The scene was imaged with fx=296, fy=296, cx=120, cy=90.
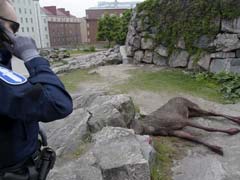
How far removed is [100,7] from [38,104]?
163 feet

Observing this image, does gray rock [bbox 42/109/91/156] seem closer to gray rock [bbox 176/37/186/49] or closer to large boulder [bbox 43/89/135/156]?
→ large boulder [bbox 43/89/135/156]

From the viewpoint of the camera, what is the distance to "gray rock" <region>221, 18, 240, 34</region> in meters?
7.32

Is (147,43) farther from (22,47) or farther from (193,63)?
(22,47)

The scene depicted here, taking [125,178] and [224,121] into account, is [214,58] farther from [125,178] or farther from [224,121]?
[125,178]

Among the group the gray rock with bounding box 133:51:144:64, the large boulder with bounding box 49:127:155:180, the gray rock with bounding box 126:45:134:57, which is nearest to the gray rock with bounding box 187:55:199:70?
the gray rock with bounding box 133:51:144:64

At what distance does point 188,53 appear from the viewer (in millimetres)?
8586

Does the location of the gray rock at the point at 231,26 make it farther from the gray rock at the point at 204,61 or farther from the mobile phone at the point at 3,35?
the mobile phone at the point at 3,35

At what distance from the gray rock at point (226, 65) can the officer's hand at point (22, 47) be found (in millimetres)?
6836

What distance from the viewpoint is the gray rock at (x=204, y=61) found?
26.2 feet

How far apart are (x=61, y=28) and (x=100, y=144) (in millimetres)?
42084

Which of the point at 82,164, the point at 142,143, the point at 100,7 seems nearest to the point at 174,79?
the point at 142,143

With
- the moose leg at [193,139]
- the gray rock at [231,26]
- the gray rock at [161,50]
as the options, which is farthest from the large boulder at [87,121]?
the gray rock at [161,50]

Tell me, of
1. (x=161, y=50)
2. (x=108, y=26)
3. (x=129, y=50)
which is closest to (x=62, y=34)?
(x=108, y=26)

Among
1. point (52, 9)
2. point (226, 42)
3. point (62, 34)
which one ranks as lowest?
point (62, 34)
